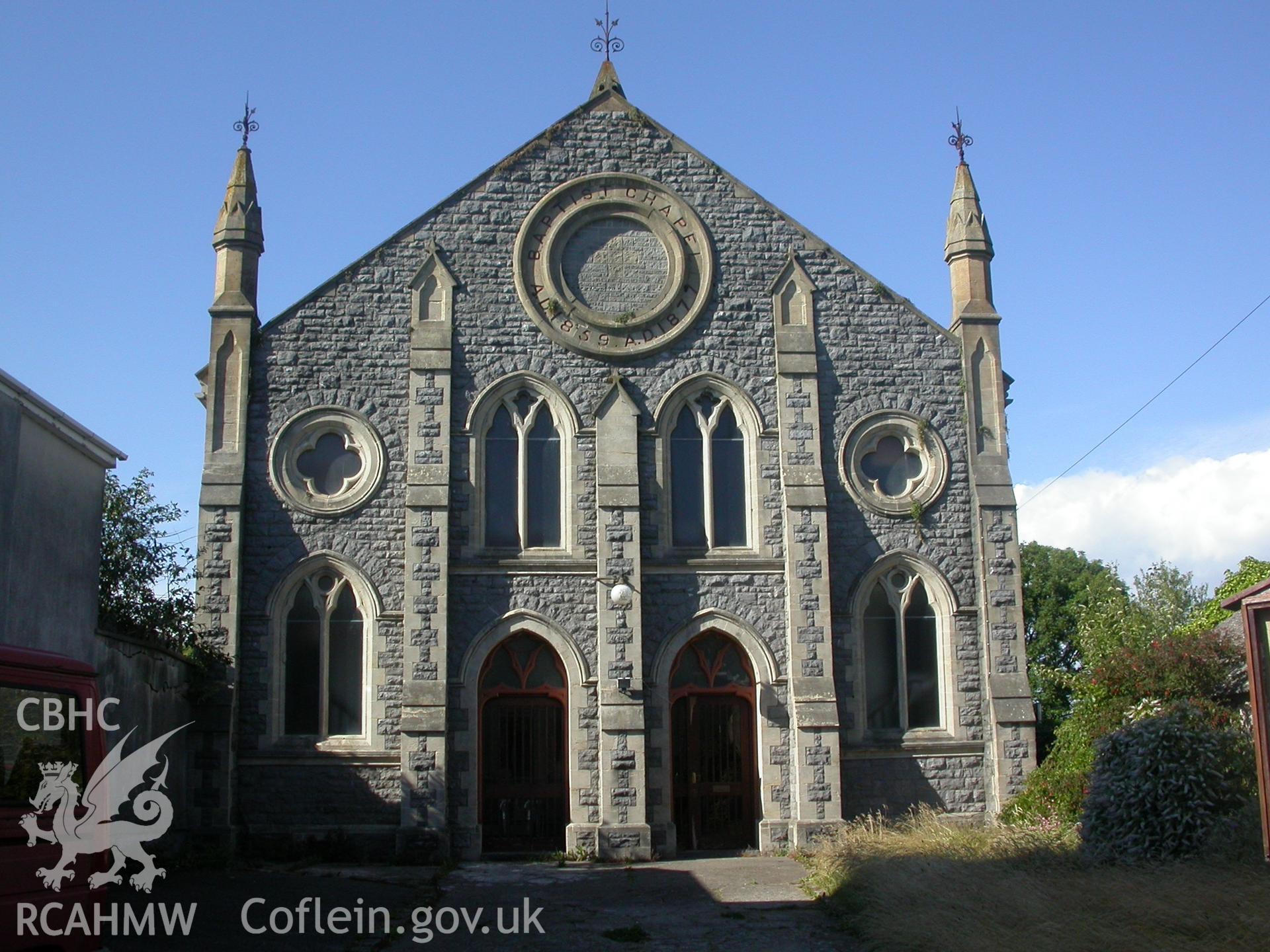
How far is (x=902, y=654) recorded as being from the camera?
19859 mm

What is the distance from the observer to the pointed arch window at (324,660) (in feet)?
62.9

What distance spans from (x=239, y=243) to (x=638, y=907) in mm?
11843

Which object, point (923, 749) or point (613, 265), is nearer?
point (923, 749)

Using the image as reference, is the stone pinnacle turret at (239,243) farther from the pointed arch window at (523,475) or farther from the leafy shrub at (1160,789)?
the leafy shrub at (1160,789)

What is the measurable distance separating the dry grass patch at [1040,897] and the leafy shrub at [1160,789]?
0.40 metres

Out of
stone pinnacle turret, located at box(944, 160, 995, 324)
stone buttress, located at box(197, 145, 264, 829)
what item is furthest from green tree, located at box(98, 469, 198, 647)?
stone pinnacle turret, located at box(944, 160, 995, 324)

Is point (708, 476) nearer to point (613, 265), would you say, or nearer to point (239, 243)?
point (613, 265)

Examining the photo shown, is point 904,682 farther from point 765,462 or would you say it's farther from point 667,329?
point 667,329

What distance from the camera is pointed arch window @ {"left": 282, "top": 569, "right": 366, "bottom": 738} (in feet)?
62.9

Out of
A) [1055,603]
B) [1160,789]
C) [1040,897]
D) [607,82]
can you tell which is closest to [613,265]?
[607,82]

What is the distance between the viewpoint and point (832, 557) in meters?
19.8

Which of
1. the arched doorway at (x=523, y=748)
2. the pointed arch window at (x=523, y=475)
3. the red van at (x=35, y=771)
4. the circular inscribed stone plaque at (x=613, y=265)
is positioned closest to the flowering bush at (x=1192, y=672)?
the arched doorway at (x=523, y=748)

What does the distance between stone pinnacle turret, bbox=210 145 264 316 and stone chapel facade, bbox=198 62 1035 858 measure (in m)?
0.04

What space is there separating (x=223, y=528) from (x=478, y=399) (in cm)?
420
